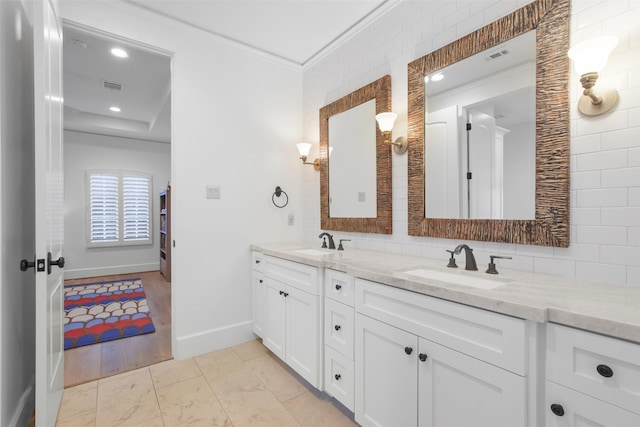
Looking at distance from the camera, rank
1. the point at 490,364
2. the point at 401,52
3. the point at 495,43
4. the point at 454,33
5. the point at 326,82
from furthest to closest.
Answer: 1. the point at 326,82
2. the point at 401,52
3. the point at 454,33
4. the point at 495,43
5. the point at 490,364

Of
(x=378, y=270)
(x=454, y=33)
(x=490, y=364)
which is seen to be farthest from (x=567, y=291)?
(x=454, y=33)

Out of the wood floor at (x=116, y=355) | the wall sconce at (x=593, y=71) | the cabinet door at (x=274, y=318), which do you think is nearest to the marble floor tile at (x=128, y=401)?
the wood floor at (x=116, y=355)

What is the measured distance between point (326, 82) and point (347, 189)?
112 centimetres

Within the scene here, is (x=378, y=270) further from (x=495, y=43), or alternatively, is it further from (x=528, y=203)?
(x=495, y=43)

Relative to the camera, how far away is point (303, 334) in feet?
6.59

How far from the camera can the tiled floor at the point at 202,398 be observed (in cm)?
173

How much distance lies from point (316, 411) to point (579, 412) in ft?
4.49

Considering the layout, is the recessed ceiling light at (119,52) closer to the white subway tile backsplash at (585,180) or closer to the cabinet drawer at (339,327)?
the cabinet drawer at (339,327)

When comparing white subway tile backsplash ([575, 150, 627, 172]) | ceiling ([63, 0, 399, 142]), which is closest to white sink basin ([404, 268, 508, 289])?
white subway tile backsplash ([575, 150, 627, 172])

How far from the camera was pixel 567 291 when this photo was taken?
1121mm

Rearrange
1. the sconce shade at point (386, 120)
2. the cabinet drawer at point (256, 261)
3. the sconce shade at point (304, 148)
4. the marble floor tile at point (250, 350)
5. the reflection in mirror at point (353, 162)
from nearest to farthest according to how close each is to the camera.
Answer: the sconce shade at point (386, 120)
the reflection in mirror at point (353, 162)
the marble floor tile at point (250, 350)
the cabinet drawer at point (256, 261)
the sconce shade at point (304, 148)

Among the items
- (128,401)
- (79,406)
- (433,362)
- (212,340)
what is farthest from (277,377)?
(433,362)

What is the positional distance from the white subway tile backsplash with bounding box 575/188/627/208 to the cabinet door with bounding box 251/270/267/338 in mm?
2133

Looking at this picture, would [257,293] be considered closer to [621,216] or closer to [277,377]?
[277,377]
